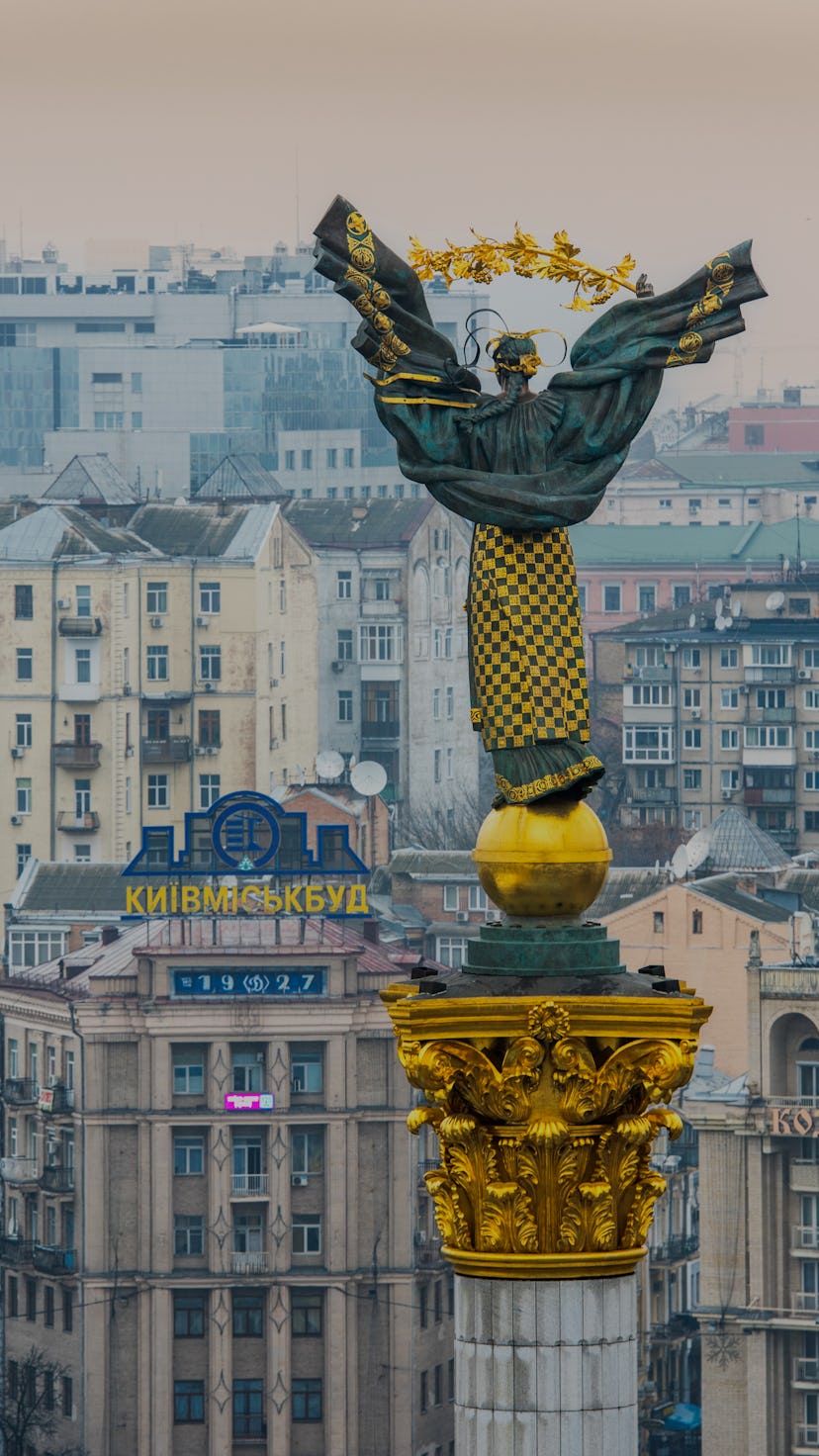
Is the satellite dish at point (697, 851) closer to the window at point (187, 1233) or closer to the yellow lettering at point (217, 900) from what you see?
the yellow lettering at point (217, 900)

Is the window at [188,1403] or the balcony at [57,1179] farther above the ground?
the balcony at [57,1179]

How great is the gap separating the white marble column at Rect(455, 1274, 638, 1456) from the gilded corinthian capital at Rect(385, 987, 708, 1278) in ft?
0.55

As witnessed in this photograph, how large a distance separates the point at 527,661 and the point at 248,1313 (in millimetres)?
123458

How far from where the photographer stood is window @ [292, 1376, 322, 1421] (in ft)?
486

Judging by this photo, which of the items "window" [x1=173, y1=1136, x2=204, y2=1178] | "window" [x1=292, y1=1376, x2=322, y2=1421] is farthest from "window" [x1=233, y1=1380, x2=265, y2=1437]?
"window" [x1=173, y1=1136, x2=204, y2=1178]

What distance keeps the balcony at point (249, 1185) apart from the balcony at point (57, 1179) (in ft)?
17.5

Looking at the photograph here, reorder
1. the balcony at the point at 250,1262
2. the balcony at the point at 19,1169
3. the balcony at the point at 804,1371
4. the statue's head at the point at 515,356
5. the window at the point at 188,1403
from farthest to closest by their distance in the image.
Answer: the balcony at the point at 19,1169 < the balcony at the point at 250,1262 < the window at the point at 188,1403 < the balcony at the point at 804,1371 < the statue's head at the point at 515,356

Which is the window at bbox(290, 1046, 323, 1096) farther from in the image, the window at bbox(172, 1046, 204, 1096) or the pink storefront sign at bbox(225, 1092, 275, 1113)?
the window at bbox(172, 1046, 204, 1096)

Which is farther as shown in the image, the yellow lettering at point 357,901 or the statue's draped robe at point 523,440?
the yellow lettering at point 357,901

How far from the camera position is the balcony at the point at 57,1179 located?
154 m

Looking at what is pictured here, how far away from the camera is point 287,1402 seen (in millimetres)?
148000

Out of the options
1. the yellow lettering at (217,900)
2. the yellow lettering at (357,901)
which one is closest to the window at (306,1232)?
the yellow lettering at (217,900)

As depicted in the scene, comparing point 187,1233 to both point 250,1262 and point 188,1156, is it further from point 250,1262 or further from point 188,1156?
point 188,1156

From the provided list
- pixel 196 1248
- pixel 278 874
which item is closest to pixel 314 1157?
pixel 196 1248
